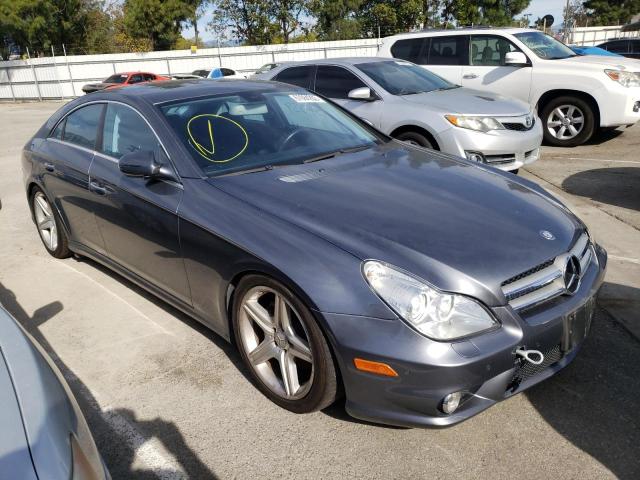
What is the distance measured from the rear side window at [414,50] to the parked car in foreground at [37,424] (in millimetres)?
8902

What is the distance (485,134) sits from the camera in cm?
623

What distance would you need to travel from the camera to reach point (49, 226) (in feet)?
16.3

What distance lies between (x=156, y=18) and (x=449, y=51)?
35.1 metres

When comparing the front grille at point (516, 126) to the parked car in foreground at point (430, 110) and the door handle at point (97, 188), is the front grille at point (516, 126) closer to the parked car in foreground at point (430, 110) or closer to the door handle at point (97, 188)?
the parked car in foreground at point (430, 110)

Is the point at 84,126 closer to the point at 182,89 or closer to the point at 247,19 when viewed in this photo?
the point at 182,89

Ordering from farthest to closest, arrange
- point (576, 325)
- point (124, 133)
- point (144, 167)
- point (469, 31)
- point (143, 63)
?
point (143, 63), point (469, 31), point (124, 133), point (144, 167), point (576, 325)

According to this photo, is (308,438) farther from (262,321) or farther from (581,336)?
(581,336)

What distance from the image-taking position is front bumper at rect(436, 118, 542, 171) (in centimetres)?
616

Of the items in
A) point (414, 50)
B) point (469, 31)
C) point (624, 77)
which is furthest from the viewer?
point (414, 50)

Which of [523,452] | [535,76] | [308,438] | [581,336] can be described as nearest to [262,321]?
[308,438]

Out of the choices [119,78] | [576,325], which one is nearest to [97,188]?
[576,325]

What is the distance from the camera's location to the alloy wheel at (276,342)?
8.65ft

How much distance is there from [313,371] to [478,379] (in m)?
0.71

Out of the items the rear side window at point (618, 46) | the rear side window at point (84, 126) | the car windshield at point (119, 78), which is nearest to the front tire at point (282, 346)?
the rear side window at point (84, 126)
